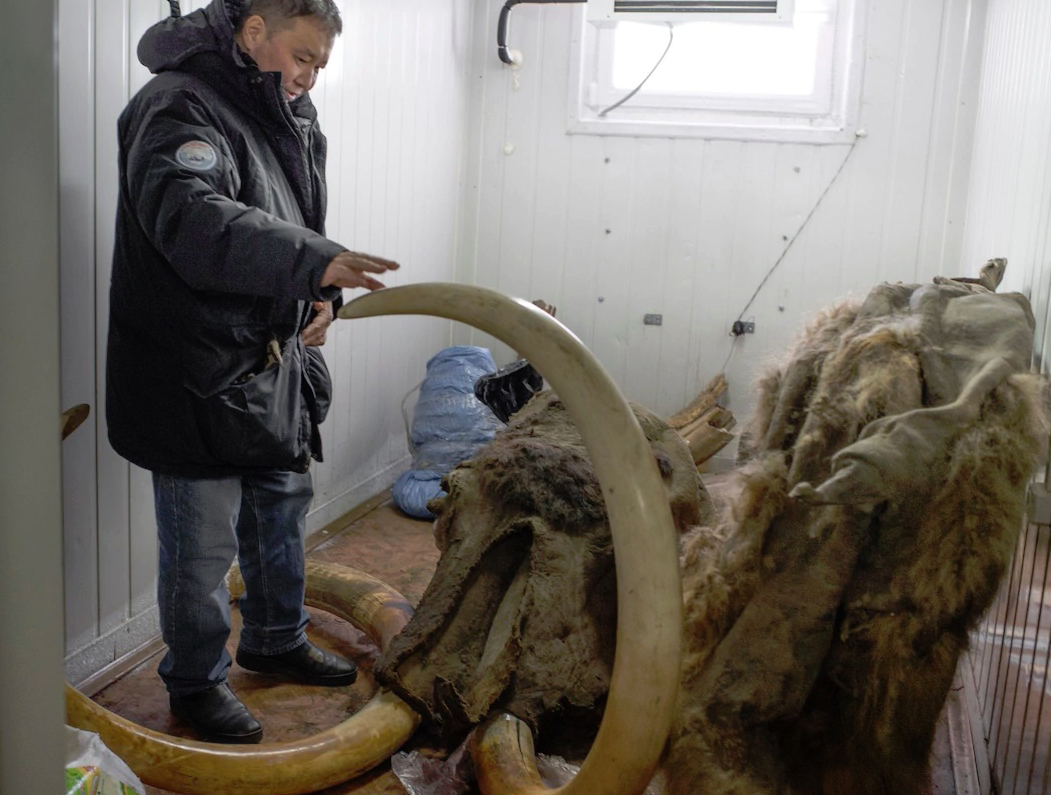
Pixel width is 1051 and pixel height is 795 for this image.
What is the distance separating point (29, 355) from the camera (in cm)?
61

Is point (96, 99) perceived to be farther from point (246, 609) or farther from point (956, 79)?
point (956, 79)

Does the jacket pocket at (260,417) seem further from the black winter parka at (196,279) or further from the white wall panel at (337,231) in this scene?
the white wall panel at (337,231)

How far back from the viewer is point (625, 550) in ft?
3.82

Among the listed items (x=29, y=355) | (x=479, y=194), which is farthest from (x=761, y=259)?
(x=29, y=355)

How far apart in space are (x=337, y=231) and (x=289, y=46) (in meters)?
1.61

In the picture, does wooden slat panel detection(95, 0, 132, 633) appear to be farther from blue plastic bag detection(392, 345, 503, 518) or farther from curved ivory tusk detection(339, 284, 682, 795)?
blue plastic bag detection(392, 345, 503, 518)

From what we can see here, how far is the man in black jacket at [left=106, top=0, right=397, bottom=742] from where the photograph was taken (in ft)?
5.88

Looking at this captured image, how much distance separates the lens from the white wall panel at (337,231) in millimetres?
2234

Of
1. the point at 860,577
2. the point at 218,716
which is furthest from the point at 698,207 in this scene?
the point at 860,577

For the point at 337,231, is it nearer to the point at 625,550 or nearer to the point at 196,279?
the point at 196,279

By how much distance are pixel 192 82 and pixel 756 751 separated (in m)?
1.62

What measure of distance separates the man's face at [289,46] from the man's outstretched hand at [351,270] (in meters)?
0.63

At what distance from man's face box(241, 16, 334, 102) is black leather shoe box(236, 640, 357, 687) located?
1.36 m

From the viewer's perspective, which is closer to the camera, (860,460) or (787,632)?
(860,460)
